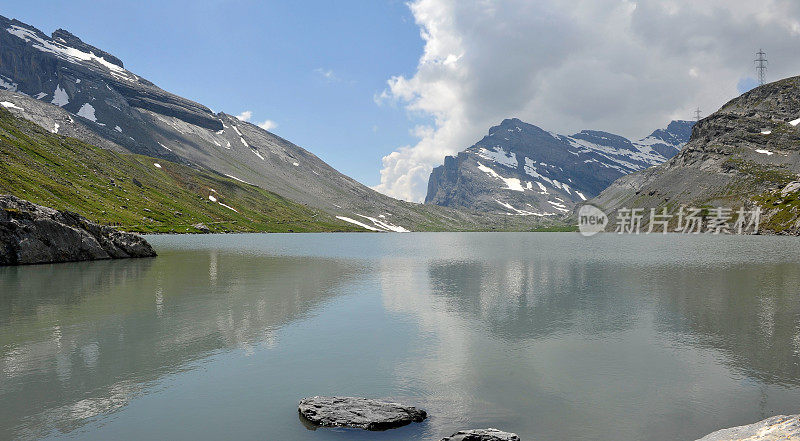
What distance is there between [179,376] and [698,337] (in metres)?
31.7

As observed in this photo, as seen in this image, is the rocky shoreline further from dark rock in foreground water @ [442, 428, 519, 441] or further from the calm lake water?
the calm lake water

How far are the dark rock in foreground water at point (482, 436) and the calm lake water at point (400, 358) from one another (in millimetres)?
1364

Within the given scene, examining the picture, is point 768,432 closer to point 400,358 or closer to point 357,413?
point 357,413

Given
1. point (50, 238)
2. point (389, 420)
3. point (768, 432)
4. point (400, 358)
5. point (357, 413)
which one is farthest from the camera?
point (50, 238)

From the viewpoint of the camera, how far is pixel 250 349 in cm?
2580

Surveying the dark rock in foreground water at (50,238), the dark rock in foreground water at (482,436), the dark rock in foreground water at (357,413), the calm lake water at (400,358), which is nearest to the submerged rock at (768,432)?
the calm lake water at (400,358)

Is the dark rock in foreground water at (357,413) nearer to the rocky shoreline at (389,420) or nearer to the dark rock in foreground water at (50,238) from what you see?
the rocky shoreline at (389,420)

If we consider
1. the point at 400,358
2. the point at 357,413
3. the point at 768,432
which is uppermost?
the point at 768,432

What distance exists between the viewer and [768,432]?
1259 centimetres

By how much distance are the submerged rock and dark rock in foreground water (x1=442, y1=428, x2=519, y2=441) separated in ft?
20.5

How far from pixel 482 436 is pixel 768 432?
8.34m

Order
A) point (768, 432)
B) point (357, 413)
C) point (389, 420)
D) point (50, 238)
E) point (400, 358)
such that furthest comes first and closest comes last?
point (50, 238), point (400, 358), point (357, 413), point (389, 420), point (768, 432)

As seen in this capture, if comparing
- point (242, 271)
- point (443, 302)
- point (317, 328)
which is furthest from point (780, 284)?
point (242, 271)

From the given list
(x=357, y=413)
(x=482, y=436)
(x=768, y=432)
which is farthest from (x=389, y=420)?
(x=768, y=432)
